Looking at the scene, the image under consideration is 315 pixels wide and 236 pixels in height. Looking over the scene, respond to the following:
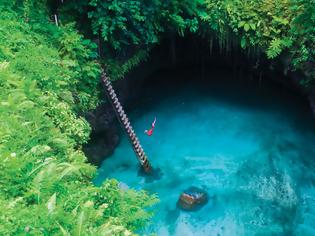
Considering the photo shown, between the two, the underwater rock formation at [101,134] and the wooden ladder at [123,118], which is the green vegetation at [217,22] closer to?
the wooden ladder at [123,118]

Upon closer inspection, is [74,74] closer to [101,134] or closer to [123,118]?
[123,118]

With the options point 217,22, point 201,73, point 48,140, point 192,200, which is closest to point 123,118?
point 192,200

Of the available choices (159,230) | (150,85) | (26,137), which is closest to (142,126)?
(150,85)

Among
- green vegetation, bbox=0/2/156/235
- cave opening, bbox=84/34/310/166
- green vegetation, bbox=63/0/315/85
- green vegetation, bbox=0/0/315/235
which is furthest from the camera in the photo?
cave opening, bbox=84/34/310/166

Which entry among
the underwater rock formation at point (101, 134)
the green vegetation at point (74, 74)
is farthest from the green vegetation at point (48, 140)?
the underwater rock formation at point (101, 134)

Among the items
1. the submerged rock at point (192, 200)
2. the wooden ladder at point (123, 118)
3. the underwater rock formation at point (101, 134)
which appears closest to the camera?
the submerged rock at point (192, 200)

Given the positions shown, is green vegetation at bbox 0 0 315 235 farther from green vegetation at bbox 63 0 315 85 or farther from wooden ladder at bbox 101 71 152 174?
wooden ladder at bbox 101 71 152 174

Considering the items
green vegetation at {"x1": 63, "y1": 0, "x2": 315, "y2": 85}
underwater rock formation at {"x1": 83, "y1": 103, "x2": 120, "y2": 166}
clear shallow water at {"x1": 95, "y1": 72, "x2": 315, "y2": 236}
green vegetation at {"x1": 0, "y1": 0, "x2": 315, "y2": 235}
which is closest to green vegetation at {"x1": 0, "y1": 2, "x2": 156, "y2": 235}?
green vegetation at {"x1": 0, "y1": 0, "x2": 315, "y2": 235}
